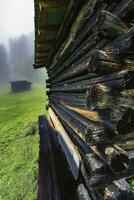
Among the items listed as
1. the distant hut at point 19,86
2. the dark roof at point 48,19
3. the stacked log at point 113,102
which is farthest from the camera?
the distant hut at point 19,86

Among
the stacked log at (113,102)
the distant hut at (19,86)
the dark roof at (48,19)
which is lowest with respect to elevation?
the distant hut at (19,86)

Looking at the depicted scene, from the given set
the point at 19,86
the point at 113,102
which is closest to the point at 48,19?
the point at 113,102

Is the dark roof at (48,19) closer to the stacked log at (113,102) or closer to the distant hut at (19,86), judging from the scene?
the stacked log at (113,102)

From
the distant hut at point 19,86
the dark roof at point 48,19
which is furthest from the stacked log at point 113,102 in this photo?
the distant hut at point 19,86

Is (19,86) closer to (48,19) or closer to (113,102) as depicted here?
(48,19)

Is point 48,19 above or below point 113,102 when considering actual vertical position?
above

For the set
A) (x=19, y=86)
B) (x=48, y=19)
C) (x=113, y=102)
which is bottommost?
(x=19, y=86)

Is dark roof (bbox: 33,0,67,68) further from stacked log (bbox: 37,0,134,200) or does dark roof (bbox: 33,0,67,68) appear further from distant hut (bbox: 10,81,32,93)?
distant hut (bbox: 10,81,32,93)

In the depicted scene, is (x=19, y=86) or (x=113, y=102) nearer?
(x=113, y=102)

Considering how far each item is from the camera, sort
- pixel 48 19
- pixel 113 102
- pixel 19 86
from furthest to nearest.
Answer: pixel 19 86 < pixel 48 19 < pixel 113 102

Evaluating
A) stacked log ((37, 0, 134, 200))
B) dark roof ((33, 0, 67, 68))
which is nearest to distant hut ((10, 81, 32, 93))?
dark roof ((33, 0, 67, 68))

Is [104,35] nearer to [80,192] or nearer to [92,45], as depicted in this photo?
[92,45]

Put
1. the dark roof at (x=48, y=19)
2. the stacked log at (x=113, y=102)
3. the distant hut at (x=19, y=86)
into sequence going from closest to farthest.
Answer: the stacked log at (x=113, y=102) → the dark roof at (x=48, y=19) → the distant hut at (x=19, y=86)

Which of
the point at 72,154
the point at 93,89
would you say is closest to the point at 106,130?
the point at 93,89
